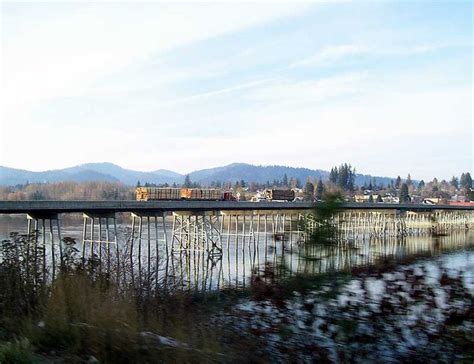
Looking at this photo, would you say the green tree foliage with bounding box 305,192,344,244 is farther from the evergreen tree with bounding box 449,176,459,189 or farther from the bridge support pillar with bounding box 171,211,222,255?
the evergreen tree with bounding box 449,176,459,189

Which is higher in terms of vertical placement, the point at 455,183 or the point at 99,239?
the point at 455,183

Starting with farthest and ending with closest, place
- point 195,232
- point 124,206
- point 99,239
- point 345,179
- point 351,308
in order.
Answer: point 345,179 → point 195,232 → point 124,206 → point 99,239 → point 351,308

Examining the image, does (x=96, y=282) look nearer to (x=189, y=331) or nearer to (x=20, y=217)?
(x=189, y=331)

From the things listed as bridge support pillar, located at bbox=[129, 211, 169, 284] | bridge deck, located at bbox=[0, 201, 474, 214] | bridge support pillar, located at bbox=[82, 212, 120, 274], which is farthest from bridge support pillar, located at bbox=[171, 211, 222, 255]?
bridge support pillar, located at bbox=[82, 212, 120, 274]

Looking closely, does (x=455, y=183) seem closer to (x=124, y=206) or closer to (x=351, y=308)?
(x=124, y=206)

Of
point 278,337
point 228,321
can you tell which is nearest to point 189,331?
point 228,321

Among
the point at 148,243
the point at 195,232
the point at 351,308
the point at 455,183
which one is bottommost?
the point at 195,232

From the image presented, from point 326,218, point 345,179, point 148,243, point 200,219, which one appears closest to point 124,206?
point 148,243

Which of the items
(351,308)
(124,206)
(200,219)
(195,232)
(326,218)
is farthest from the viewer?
(200,219)

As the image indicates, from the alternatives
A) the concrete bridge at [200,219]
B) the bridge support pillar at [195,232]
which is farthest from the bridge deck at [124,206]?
the bridge support pillar at [195,232]

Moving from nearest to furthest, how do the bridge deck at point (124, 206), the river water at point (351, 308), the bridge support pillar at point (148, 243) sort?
the river water at point (351, 308) → the bridge support pillar at point (148, 243) → the bridge deck at point (124, 206)

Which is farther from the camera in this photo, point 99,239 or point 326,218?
point 99,239

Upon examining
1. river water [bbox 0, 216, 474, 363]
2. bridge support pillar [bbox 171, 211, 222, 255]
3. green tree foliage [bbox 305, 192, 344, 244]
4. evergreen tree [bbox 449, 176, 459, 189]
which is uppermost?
evergreen tree [bbox 449, 176, 459, 189]

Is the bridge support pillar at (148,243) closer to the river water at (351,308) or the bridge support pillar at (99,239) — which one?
the bridge support pillar at (99,239)
